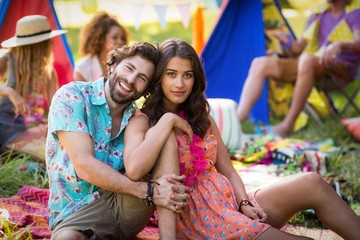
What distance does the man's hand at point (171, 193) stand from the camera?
2174 mm

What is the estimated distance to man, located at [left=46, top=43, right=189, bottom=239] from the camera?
7.27 ft

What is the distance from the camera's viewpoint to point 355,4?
490cm

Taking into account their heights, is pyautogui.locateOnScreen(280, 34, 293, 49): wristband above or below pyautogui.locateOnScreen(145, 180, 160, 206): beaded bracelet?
above

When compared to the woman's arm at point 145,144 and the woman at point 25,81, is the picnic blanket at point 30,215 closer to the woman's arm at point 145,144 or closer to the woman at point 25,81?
the woman's arm at point 145,144

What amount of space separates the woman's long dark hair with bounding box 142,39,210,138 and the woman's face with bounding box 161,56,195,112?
0.05 feet

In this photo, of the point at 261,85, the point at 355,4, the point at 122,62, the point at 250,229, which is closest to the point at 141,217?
the point at 250,229

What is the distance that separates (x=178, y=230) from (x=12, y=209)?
0.93m

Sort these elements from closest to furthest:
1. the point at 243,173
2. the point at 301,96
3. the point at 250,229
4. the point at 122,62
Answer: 1. the point at 250,229
2. the point at 122,62
3. the point at 243,173
4. the point at 301,96

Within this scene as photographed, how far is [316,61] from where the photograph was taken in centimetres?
477

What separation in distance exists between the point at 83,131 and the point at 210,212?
0.59 meters

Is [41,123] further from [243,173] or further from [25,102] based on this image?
[243,173]

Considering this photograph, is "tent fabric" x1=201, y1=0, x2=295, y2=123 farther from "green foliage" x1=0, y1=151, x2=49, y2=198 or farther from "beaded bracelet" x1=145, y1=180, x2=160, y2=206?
"beaded bracelet" x1=145, y1=180, x2=160, y2=206

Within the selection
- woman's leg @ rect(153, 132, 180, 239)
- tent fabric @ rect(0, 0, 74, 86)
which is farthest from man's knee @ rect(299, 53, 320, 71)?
woman's leg @ rect(153, 132, 180, 239)

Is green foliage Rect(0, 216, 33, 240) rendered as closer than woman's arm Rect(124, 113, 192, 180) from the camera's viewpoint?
No
